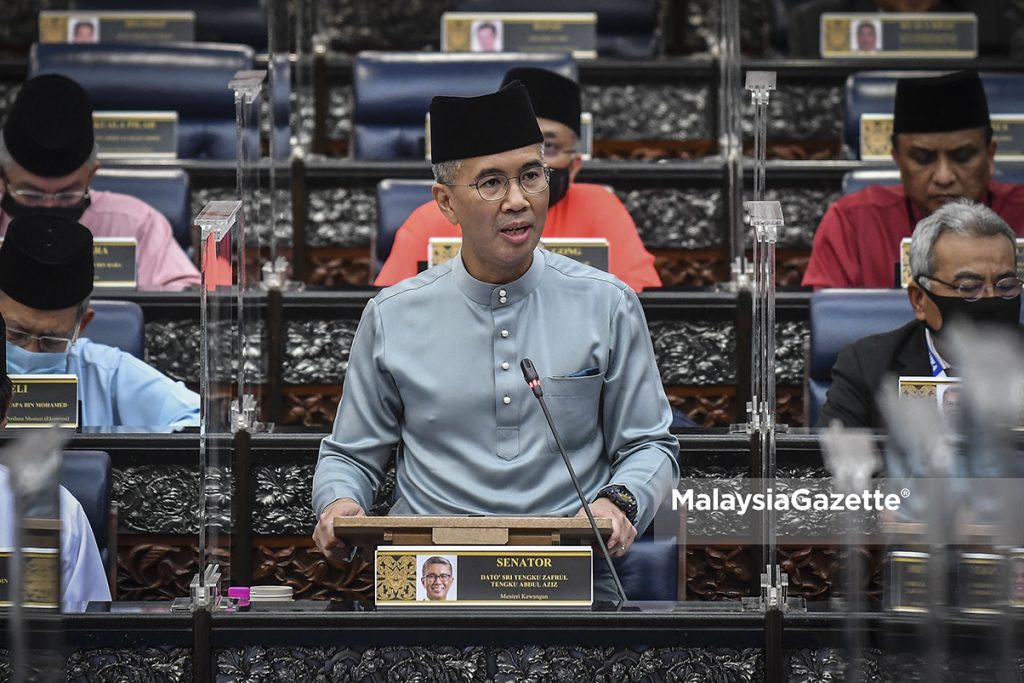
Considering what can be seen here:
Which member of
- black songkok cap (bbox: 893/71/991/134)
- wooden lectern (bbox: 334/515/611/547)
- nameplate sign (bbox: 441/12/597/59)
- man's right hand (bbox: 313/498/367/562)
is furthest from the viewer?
nameplate sign (bbox: 441/12/597/59)

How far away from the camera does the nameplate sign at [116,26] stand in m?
5.84

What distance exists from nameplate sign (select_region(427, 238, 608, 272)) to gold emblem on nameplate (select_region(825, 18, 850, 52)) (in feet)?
6.69

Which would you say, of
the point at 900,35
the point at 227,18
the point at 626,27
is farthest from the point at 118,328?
the point at 900,35

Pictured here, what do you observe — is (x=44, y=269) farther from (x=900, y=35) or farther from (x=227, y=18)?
(x=900, y=35)

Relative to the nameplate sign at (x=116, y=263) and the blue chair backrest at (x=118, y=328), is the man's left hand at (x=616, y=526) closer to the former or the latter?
the blue chair backrest at (x=118, y=328)

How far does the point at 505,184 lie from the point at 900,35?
309cm

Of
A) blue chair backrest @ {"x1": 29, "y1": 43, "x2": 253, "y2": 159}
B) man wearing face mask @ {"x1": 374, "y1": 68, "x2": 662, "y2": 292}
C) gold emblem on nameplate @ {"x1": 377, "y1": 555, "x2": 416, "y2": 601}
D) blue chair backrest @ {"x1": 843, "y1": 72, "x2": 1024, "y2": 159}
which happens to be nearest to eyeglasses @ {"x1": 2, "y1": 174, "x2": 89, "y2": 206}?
man wearing face mask @ {"x1": 374, "y1": 68, "x2": 662, "y2": 292}

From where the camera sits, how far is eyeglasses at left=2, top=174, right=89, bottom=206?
4465mm

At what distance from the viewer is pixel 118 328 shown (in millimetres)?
4000

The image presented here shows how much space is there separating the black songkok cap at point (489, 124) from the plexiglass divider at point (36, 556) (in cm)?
112

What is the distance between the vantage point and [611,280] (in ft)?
10.1

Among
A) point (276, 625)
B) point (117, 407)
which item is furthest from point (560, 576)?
point (117, 407)

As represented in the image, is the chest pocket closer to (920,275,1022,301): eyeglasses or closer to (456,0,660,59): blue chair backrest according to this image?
(920,275,1022,301): eyeglasses

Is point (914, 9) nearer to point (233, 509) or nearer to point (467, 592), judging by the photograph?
point (233, 509)
